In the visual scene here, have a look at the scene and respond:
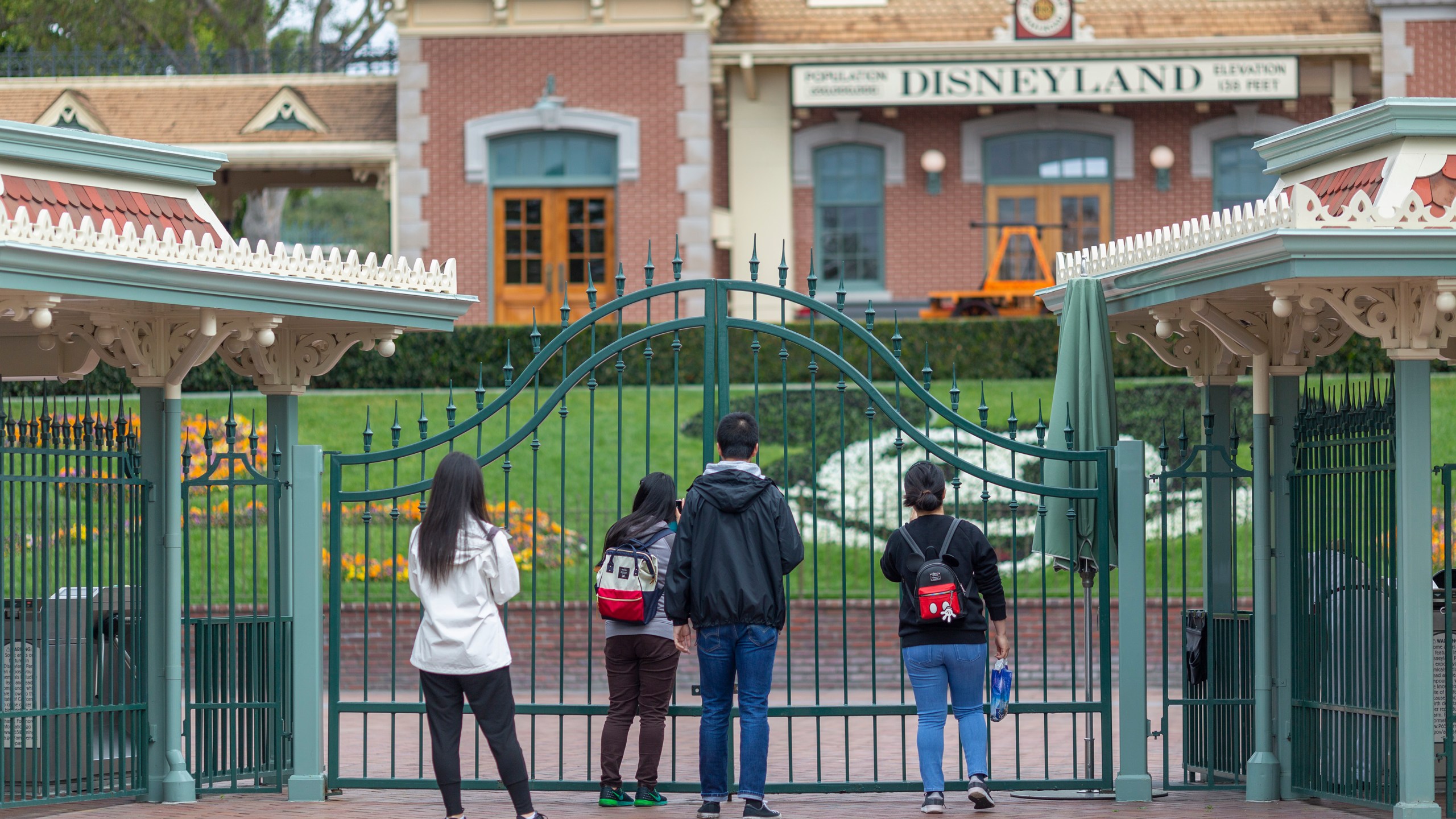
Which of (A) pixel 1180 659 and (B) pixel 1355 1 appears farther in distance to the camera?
(B) pixel 1355 1

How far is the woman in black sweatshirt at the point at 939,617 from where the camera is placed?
7.78 meters

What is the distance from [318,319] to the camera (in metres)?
8.70

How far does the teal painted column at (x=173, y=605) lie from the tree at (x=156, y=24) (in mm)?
19390

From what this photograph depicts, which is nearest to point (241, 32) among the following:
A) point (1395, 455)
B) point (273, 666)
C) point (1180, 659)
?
point (1180, 659)

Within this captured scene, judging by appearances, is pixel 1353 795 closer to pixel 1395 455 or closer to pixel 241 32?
pixel 1395 455

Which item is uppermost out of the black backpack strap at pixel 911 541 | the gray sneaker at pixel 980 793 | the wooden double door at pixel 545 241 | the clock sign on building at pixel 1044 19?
the clock sign on building at pixel 1044 19

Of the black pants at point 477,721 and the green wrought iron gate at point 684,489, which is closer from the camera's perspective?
the black pants at point 477,721

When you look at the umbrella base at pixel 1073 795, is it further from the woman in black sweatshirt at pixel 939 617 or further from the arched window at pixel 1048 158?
the arched window at pixel 1048 158

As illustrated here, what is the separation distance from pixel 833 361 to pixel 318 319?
2.60 m

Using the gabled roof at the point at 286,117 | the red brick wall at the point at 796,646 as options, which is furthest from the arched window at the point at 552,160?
the red brick wall at the point at 796,646

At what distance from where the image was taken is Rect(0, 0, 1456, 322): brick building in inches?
896

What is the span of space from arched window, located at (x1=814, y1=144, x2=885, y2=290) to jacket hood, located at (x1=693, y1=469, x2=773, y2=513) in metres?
16.7

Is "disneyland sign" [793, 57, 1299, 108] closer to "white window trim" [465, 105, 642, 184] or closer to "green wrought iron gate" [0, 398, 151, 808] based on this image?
"white window trim" [465, 105, 642, 184]

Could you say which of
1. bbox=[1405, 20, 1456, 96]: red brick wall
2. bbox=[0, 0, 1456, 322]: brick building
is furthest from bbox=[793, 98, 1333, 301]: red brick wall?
Answer: bbox=[1405, 20, 1456, 96]: red brick wall
